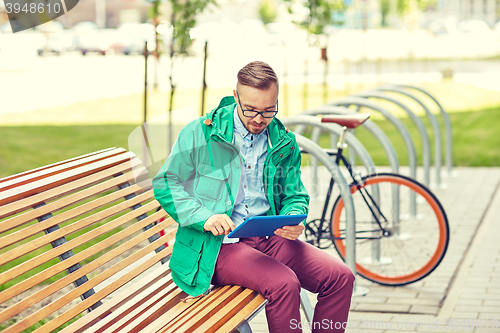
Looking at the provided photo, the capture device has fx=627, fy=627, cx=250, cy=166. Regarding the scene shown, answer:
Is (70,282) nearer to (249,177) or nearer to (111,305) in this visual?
(111,305)

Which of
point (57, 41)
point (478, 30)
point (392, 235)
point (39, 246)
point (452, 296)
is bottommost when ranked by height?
point (452, 296)

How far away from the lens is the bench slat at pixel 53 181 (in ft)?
8.44

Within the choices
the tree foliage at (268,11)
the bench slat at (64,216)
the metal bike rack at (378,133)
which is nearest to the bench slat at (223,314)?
the bench slat at (64,216)

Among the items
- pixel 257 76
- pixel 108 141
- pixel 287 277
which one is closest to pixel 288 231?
pixel 287 277

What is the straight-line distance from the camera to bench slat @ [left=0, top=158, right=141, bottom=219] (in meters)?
2.52

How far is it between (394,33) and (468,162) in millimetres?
40541

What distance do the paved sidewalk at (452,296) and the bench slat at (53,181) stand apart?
4.35ft

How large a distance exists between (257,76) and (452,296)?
2287mm

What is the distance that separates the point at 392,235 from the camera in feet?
14.5

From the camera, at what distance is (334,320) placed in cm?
274

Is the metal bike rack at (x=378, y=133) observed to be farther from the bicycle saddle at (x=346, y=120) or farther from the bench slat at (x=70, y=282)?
the bench slat at (x=70, y=282)

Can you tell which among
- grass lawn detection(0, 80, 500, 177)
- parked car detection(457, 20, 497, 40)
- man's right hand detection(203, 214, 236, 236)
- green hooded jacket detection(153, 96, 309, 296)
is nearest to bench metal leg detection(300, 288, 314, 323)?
green hooded jacket detection(153, 96, 309, 296)

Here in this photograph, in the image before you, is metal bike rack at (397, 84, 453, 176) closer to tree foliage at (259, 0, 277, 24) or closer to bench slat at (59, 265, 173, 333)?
bench slat at (59, 265, 173, 333)

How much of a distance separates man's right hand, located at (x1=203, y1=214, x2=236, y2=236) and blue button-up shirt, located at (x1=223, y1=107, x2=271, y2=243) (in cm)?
22
